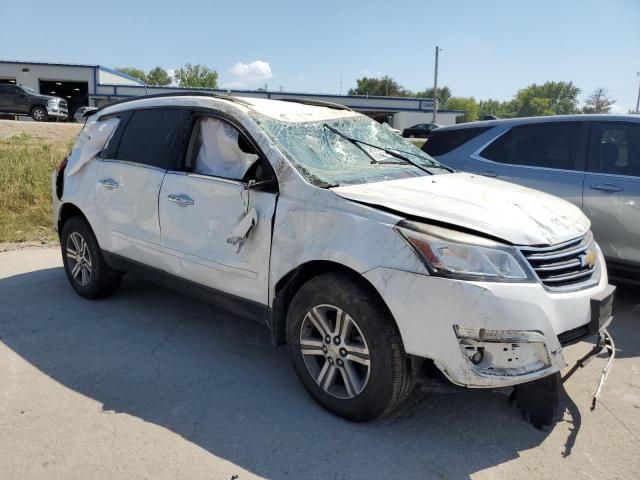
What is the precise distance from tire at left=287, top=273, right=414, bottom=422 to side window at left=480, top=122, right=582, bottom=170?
3.30 metres

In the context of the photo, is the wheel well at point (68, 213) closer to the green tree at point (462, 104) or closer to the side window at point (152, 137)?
the side window at point (152, 137)

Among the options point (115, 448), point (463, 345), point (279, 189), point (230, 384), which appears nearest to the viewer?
point (463, 345)

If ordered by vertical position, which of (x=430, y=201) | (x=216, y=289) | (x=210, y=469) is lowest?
(x=210, y=469)

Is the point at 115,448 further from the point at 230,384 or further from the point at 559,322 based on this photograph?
the point at 559,322

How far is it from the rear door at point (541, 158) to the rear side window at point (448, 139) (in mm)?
281

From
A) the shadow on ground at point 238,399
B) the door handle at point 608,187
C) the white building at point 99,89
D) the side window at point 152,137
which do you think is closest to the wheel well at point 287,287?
the shadow on ground at point 238,399

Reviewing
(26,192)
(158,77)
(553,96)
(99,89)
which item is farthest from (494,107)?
(26,192)

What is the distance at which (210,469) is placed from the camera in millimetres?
2670

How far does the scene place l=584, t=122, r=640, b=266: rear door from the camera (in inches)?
186

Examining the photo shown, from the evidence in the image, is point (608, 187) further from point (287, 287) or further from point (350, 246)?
point (287, 287)

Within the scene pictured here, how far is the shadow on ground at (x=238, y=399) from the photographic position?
277 centimetres

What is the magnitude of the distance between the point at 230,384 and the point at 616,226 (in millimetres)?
3594

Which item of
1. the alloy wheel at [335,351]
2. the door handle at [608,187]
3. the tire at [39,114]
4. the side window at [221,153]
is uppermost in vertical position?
the tire at [39,114]

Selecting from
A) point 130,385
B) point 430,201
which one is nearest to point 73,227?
point 130,385
